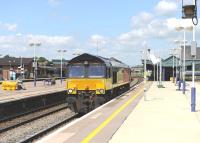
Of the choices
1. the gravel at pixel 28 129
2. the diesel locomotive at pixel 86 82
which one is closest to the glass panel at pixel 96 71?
the diesel locomotive at pixel 86 82

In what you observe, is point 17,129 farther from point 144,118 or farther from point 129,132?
point 129,132

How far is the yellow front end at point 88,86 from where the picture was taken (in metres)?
26.2

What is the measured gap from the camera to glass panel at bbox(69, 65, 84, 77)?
87.7 ft

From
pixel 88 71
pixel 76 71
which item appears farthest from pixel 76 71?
pixel 88 71

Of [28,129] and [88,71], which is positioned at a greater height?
[88,71]

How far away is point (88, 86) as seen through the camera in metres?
26.2

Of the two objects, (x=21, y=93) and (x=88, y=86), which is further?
(x=21, y=93)

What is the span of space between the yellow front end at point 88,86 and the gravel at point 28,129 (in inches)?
66.5

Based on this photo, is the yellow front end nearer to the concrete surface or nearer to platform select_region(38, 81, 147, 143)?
platform select_region(38, 81, 147, 143)

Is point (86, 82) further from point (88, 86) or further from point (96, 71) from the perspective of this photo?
point (96, 71)

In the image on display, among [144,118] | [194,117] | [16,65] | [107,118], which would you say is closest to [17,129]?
[107,118]

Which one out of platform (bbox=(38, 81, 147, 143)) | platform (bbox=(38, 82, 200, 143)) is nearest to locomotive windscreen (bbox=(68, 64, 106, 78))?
platform (bbox=(38, 81, 147, 143))

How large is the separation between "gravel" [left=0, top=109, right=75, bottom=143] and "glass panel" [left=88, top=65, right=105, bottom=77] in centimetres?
279

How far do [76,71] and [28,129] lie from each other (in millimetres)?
6757
